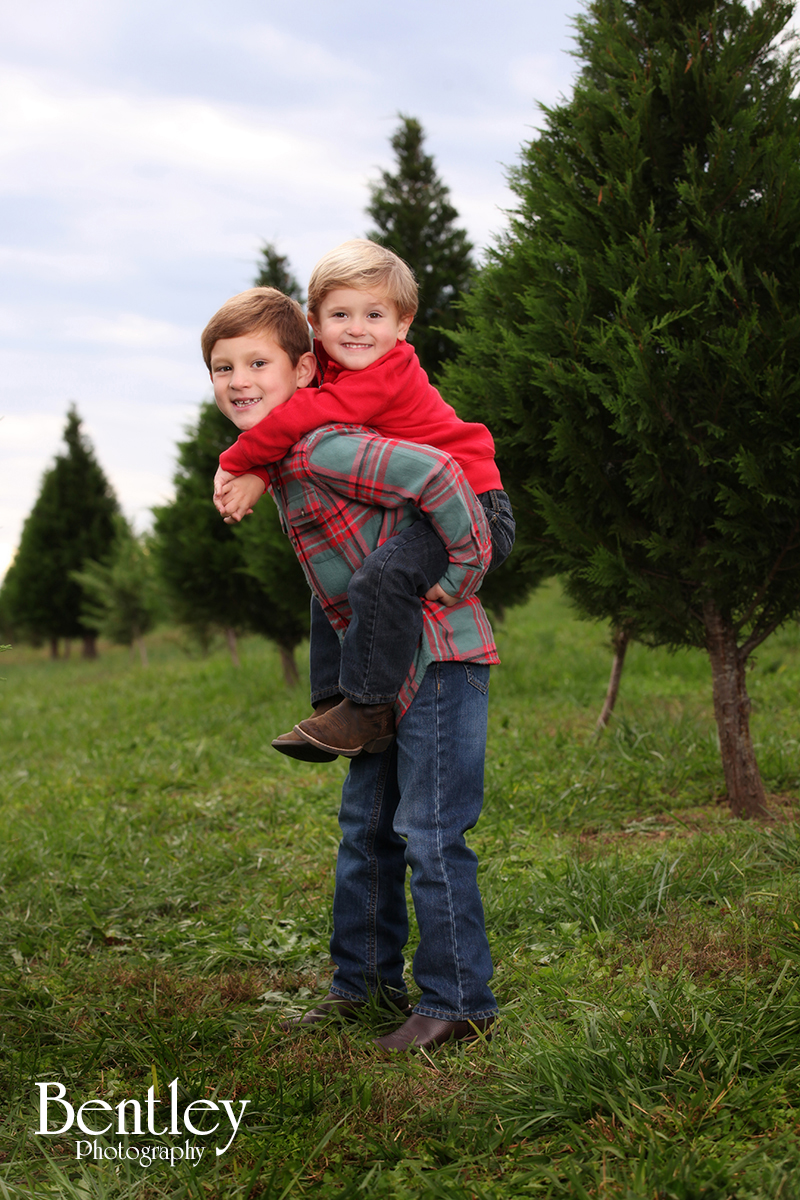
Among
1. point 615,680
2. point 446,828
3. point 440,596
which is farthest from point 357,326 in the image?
point 615,680

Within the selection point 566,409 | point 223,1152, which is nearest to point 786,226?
point 566,409

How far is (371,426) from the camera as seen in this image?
2.61m

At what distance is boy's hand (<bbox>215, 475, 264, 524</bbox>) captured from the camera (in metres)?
2.60

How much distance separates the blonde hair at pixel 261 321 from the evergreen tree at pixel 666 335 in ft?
6.14

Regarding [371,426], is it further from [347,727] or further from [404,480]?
[347,727]

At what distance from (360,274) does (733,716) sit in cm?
333

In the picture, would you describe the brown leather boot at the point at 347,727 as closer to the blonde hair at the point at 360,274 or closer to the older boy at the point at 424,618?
the older boy at the point at 424,618

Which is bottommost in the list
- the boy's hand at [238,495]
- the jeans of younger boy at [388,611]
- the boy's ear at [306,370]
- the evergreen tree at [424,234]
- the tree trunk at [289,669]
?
the tree trunk at [289,669]

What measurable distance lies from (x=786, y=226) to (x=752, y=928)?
3.00 meters

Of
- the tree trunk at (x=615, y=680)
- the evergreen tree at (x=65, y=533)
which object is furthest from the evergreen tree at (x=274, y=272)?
the evergreen tree at (x=65, y=533)

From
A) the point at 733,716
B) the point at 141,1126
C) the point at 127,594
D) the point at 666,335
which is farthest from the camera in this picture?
the point at 127,594

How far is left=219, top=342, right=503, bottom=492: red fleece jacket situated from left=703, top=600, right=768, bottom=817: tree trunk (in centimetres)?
252

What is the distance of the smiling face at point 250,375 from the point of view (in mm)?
2586

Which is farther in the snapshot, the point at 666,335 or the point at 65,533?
the point at 65,533
